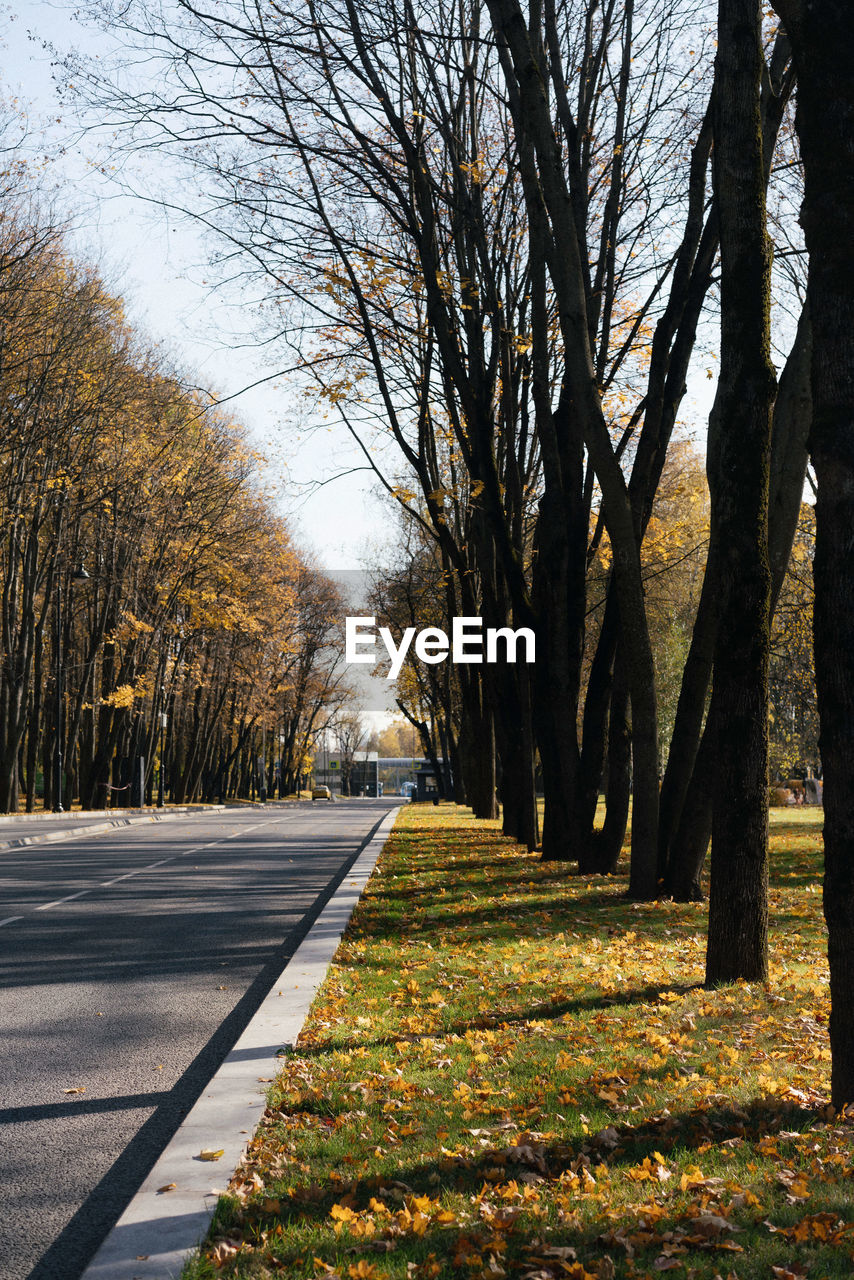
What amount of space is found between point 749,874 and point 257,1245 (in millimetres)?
4524

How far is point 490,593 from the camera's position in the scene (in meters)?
23.1

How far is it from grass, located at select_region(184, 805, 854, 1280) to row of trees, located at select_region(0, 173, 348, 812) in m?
16.3

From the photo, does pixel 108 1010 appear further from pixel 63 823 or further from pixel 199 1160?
pixel 63 823

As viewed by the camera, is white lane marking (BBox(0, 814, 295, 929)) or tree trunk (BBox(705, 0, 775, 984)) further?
white lane marking (BBox(0, 814, 295, 929))

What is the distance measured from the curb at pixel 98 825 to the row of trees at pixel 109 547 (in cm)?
204

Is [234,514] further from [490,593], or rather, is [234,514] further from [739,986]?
[739,986]

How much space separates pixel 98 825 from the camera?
30.7 meters

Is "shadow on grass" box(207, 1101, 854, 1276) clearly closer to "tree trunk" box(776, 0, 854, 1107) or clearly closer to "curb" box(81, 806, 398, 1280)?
"curb" box(81, 806, 398, 1280)

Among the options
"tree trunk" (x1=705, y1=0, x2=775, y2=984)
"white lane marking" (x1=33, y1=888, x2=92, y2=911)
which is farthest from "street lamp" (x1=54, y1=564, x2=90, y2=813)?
"tree trunk" (x1=705, y1=0, x2=775, y2=984)

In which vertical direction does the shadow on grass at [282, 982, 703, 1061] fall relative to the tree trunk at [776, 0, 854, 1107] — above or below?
below

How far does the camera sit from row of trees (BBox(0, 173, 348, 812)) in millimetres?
29938

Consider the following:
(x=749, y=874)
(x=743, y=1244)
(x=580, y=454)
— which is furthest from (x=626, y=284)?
(x=743, y=1244)

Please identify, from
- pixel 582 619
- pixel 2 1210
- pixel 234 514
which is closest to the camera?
pixel 2 1210

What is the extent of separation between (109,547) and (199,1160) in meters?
37.6
